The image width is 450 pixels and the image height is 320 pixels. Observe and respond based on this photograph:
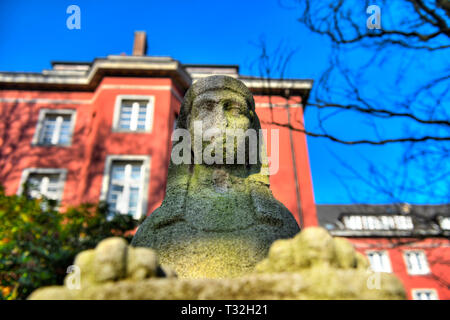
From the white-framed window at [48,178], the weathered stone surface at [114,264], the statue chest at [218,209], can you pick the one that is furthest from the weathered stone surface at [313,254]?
the white-framed window at [48,178]

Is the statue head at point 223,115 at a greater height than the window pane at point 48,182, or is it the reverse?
Answer: the window pane at point 48,182

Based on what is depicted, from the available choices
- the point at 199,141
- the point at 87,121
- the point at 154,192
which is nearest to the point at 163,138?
the point at 154,192

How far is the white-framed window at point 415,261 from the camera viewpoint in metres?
21.1

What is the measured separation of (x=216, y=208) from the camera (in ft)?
7.00

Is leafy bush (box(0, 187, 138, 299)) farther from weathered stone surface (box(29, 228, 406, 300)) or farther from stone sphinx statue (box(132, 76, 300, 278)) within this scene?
weathered stone surface (box(29, 228, 406, 300))

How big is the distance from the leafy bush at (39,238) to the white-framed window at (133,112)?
474cm

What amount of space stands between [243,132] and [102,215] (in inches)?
278

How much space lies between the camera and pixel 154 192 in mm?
11359

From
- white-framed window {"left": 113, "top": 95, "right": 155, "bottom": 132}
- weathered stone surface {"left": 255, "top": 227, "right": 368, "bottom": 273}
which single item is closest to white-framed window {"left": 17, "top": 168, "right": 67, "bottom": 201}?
white-framed window {"left": 113, "top": 95, "right": 155, "bottom": 132}

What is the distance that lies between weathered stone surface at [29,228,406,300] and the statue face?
139cm

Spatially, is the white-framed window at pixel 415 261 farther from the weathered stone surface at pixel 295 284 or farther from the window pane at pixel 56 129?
the weathered stone surface at pixel 295 284

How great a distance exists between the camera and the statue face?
241 centimetres

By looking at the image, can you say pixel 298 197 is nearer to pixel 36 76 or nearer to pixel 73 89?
pixel 73 89

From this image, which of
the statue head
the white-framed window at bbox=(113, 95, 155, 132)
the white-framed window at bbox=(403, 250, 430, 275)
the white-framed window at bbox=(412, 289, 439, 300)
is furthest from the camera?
the white-framed window at bbox=(403, 250, 430, 275)
